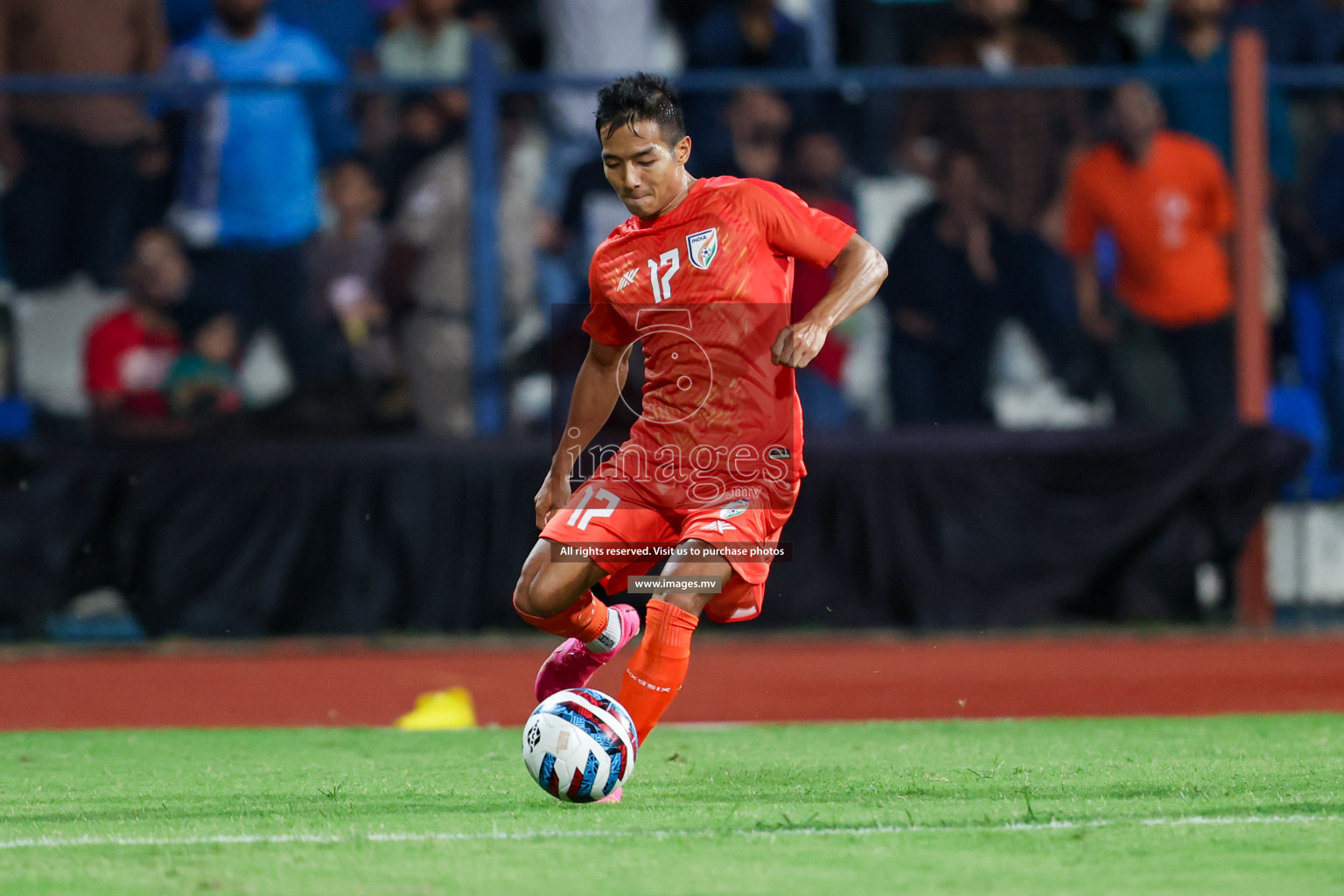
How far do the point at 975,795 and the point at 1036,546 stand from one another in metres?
5.43

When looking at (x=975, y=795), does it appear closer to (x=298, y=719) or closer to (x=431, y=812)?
(x=431, y=812)

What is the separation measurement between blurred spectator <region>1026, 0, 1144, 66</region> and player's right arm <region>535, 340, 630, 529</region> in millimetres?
6684

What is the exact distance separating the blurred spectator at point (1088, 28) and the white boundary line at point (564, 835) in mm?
7858

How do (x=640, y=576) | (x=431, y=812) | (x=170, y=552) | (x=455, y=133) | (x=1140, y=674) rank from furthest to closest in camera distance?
1. (x=455, y=133)
2. (x=170, y=552)
3. (x=1140, y=674)
4. (x=640, y=576)
5. (x=431, y=812)

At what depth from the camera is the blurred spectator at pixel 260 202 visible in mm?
10445

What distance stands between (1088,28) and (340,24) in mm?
4718

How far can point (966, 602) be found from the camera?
10273mm

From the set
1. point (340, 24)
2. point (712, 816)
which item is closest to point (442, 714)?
point (712, 816)

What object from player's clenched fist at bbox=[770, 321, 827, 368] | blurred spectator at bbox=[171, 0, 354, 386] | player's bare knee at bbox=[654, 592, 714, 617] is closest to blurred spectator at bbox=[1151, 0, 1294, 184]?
blurred spectator at bbox=[171, 0, 354, 386]

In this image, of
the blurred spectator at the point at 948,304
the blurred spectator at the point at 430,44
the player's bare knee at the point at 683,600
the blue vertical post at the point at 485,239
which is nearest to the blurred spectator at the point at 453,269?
the blue vertical post at the point at 485,239

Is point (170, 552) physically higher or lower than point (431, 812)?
lower

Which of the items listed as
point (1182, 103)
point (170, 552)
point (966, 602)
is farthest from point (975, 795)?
point (1182, 103)

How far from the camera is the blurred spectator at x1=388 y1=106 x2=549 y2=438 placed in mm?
10516

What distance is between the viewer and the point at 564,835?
14.5 ft
